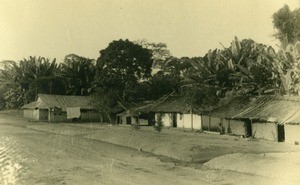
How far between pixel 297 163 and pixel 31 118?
138 ft

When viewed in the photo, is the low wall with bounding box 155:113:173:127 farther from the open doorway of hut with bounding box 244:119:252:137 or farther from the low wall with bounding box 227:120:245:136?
the open doorway of hut with bounding box 244:119:252:137

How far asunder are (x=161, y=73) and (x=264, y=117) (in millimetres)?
32670

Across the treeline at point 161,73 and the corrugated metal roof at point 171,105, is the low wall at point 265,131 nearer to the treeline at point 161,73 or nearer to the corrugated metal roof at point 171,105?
the treeline at point 161,73

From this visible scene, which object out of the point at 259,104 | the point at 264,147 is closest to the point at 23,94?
the point at 259,104

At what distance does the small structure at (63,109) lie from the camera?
46.2 meters

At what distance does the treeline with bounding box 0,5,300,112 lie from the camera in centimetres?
2839

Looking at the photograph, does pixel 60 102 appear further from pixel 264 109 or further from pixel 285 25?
pixel 264 109

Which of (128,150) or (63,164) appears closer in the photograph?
(63,164)

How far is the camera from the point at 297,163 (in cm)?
1348

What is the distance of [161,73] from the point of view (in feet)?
182

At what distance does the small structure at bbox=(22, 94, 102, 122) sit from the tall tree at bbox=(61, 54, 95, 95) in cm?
549

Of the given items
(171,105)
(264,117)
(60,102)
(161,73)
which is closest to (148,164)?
(264,117)

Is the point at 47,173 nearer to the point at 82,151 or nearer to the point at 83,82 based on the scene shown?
the point at 82,151

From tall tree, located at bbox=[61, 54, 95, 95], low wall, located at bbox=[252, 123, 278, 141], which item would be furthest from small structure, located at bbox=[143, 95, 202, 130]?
tall tree, located at bbox=[61, 54, 95, 95]
